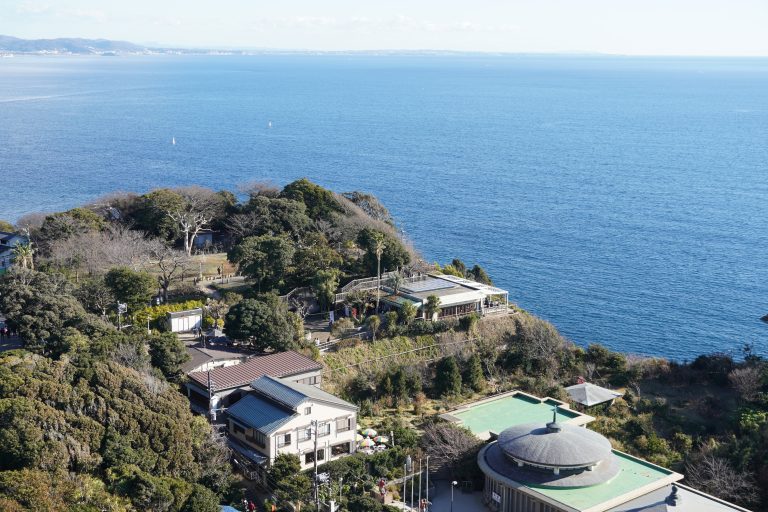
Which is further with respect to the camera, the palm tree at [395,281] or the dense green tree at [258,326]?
the palm tree at [395,281]

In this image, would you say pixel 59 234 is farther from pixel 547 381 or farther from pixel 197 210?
pixel 547 381

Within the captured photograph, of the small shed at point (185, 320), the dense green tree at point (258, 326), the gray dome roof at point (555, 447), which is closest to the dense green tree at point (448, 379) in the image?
the dense green tree at point (258, 326)

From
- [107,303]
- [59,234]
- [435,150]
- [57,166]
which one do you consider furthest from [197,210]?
[435,150]

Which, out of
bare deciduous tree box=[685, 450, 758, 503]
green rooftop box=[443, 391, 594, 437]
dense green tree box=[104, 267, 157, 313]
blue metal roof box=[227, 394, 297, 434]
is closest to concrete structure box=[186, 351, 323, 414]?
blue metal roof box=[227, 394, 297, 434]

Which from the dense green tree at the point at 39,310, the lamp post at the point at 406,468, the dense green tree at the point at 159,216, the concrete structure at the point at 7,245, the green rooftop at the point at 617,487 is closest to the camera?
the green rooftop at the point at 617,487

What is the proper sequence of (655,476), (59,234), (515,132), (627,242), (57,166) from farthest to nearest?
(515,132), (57,166), (627,242), (59,234), (655,476)

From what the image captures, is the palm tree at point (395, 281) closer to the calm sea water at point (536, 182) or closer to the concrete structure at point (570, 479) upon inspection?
the calm sea water at point (536, 182)

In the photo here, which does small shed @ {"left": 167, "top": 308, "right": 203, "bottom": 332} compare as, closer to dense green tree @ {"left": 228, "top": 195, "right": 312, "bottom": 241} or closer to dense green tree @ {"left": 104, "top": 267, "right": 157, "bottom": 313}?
dense green tree @ {"left": 104, "top": 267, "right": 157, "bottom": 313}
